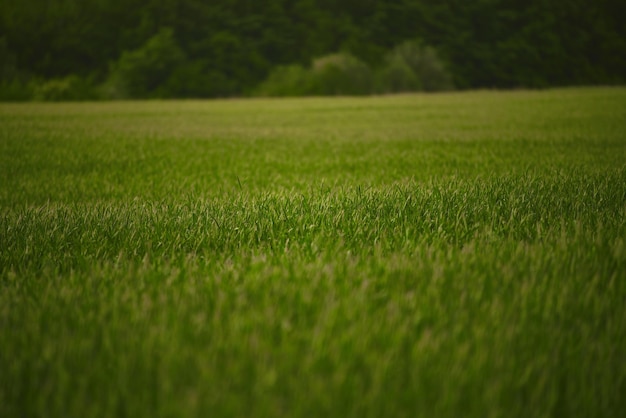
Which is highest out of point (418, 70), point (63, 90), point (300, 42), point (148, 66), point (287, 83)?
point (300, 42)

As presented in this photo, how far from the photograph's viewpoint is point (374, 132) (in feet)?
48.4

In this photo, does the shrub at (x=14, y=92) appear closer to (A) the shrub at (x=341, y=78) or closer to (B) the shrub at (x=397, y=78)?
(A) the shrub at (x=341, y=78)

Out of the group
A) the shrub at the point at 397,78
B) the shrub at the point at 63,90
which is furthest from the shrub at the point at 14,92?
the shrub at the point at 397,78

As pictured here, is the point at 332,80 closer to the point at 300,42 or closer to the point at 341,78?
the point at 341,78

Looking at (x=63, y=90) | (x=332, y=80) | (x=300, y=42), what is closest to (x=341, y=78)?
(x=332, y=80)

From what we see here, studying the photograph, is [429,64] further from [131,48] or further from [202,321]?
[202,321]

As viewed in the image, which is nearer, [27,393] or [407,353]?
[27,393]

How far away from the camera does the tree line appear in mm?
62750

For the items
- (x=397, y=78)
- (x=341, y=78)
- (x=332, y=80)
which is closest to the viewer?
(x=341, y=78)

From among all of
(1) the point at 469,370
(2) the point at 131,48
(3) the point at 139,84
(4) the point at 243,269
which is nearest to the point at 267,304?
(4) the point at 243,269

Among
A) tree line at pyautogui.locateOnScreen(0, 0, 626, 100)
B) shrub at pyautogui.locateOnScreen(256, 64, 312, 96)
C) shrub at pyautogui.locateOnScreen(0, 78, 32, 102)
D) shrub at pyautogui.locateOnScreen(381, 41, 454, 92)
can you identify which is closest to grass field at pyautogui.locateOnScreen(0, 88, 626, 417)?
shrub at pyautogui.locateOnScreen(0, 78, 32, 102)

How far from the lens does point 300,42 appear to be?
250 ft

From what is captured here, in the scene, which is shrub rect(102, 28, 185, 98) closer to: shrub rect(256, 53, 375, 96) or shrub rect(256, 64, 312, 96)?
shrub rect(256, 64, 312, 96)

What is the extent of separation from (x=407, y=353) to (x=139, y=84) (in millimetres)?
67485
